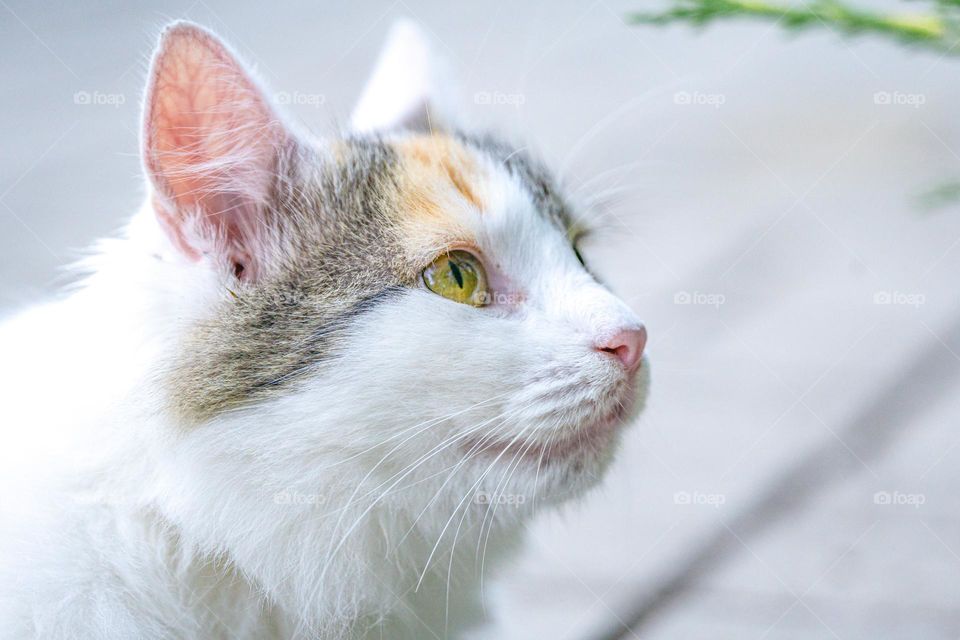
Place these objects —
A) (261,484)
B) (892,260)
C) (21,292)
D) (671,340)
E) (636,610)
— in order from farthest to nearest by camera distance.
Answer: (892,260) → (671,340) → (636,610) → (21,292) → (261,484)

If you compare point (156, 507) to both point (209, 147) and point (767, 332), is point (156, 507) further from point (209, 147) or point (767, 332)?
point (767, 332)

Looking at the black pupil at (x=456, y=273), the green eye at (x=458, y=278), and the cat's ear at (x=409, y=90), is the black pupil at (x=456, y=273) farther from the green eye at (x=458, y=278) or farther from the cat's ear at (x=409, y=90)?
the cat's ear at (x=409, y=90)

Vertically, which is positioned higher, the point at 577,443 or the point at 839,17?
Answer: the point at 839,17

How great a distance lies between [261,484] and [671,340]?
96 cm

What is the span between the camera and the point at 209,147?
0.68m

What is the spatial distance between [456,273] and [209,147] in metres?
0.22

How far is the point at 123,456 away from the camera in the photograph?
0.70 metres

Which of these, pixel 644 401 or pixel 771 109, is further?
pixel 771 109

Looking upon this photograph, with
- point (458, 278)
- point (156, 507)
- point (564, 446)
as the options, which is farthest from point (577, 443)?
point (156, 507)

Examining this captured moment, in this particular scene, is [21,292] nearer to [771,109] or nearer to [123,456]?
[123,456]

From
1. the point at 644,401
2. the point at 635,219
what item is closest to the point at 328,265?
the point at 644,401

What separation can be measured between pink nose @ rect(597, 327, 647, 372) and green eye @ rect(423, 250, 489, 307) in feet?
0.37

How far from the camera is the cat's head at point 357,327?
2.24 feet

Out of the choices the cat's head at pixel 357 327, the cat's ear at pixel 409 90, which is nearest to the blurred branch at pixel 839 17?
the cat's head at pixel 357 327
